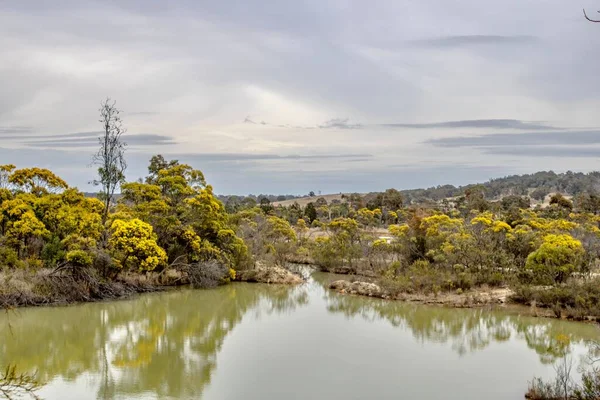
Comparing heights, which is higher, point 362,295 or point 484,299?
point 484,299

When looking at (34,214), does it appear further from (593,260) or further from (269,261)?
(593,260)

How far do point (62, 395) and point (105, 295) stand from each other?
9809 mm

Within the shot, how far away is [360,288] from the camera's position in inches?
944

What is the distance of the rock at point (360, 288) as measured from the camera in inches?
923

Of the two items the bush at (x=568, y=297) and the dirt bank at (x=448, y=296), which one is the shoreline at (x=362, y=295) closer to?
the dirt bank at (x=448, y=296)

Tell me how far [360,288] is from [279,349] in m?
9.47

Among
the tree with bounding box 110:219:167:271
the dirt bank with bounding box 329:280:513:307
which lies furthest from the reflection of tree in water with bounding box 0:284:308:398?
the dirt bank with bounding box 329:280:513:307

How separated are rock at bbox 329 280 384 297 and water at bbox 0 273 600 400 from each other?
1.03 meters

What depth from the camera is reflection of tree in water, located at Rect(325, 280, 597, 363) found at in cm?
1635

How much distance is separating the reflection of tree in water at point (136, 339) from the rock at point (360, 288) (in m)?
2.33

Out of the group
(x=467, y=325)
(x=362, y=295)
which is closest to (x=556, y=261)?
(x=467, y=325)

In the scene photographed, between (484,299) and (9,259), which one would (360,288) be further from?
(9,259)

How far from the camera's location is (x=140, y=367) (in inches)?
531

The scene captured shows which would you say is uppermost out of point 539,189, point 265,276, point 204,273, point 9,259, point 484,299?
point 539,189
